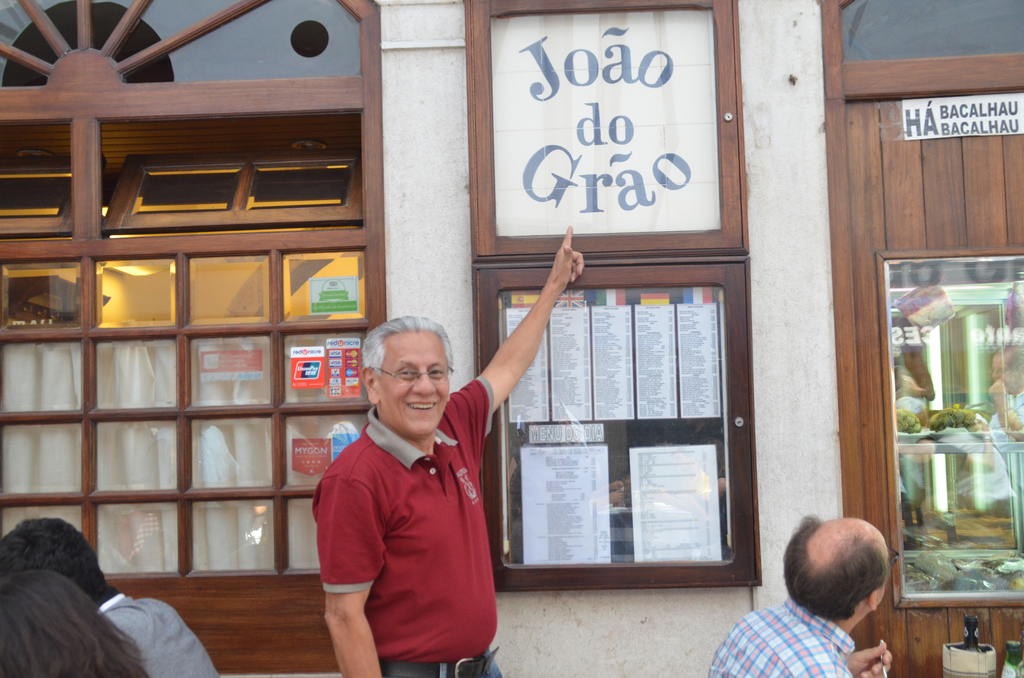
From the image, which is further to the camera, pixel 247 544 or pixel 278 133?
pixel 278 133

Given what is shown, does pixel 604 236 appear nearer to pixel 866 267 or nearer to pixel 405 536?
pixel 866 267

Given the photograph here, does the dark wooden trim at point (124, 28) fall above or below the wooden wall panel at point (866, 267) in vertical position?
above

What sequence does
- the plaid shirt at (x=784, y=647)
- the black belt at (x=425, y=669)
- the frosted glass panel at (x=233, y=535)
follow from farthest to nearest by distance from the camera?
the frosted glass panel at (x=233, y=535) → the black belt at (x=425, y=669) → the plaid shirt at (x=784, y=647)

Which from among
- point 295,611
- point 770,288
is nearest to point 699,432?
point 770,288

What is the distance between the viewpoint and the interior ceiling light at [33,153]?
172 inches

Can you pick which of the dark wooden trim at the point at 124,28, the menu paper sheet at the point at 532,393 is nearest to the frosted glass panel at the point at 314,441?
the menu paper sheet at the point at 532,393

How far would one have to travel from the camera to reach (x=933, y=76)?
3.67m

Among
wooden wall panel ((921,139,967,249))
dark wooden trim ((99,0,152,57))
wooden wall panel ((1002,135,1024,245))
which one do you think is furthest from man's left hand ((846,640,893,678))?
dark wooden trim ((99,0,152,57))

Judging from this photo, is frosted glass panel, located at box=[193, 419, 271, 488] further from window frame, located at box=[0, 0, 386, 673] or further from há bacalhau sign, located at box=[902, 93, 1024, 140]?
há bacalhau sign, located at box=[902, 93, 1024, 140]

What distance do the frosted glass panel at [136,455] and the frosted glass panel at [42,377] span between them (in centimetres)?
20

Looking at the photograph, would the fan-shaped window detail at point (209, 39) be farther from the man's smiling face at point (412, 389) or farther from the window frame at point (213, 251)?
the man's smiling face at point (412, 389)

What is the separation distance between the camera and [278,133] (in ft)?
13.6

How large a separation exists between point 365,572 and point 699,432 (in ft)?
4.66

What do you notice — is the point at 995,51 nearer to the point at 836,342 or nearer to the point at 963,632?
the point at 836,342
